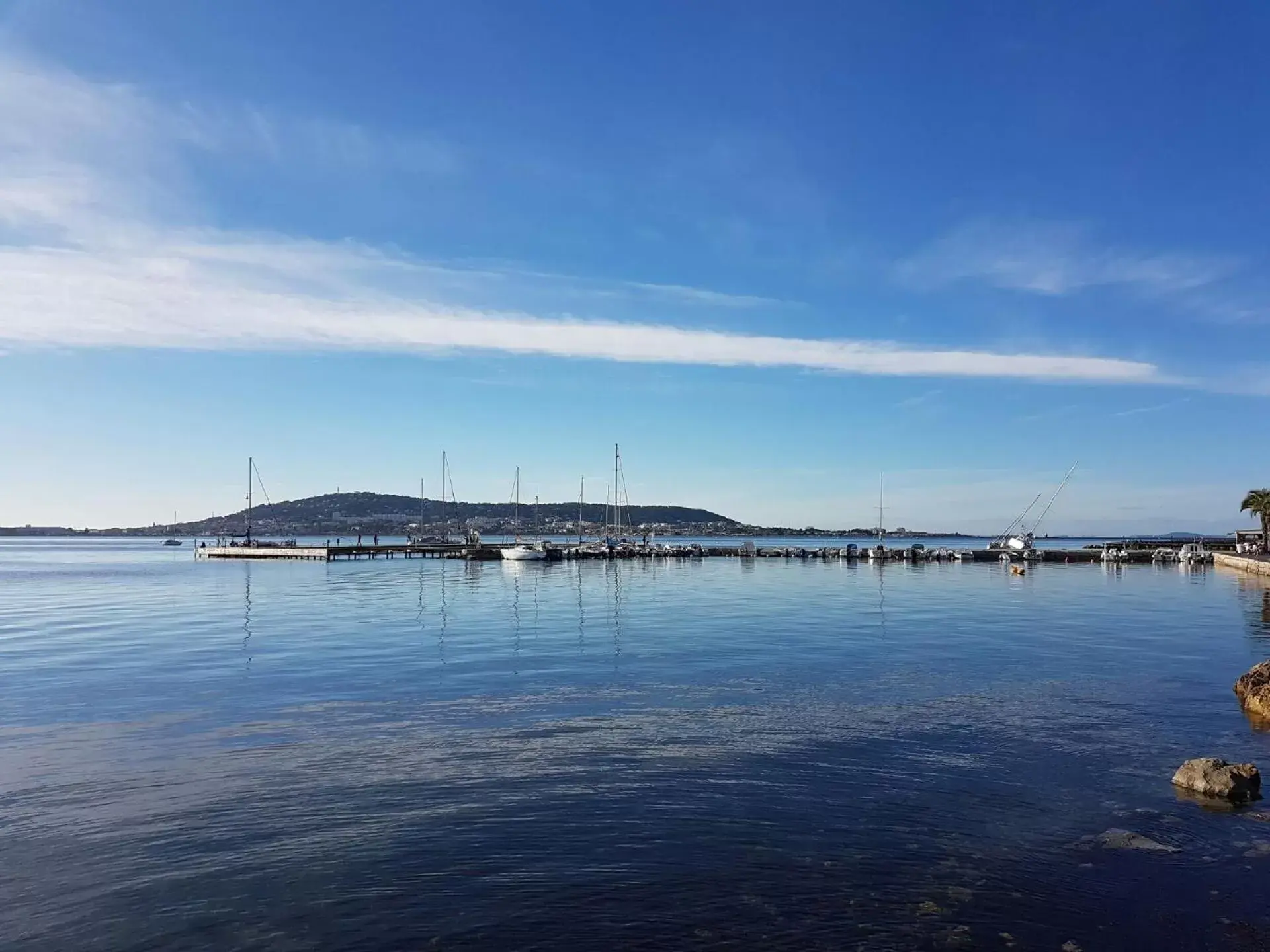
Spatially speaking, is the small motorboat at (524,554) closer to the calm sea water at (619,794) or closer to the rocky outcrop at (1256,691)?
the calm sea water at (619,794)

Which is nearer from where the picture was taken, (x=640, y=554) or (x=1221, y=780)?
(x=1221, y=780)

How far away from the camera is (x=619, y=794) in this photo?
1542 cm

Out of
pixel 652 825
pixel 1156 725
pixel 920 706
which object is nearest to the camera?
pixel 652 825

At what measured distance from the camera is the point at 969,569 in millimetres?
103812

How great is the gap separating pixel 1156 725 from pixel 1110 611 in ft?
116

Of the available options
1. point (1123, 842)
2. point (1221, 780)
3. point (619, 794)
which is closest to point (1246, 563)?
point (1221, 780)

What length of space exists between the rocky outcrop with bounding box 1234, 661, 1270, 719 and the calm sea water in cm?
68

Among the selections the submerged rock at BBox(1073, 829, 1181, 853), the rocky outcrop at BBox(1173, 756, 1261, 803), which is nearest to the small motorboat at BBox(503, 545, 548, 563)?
the rocky outcrop at BBox(1173, 756, 1261, 803)

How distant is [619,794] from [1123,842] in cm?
812

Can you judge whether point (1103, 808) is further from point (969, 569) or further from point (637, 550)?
point (637, 550)

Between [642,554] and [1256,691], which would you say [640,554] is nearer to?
[642,554]

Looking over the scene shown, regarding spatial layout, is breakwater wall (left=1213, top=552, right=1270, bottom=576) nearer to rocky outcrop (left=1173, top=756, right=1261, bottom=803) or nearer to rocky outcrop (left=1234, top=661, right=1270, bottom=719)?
rocky outcrop (left=1234, top=661, right=1270, bottom=719)

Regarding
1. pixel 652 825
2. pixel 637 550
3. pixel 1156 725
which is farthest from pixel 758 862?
pixel 637 550

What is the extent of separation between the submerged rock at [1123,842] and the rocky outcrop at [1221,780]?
2.93 metres
